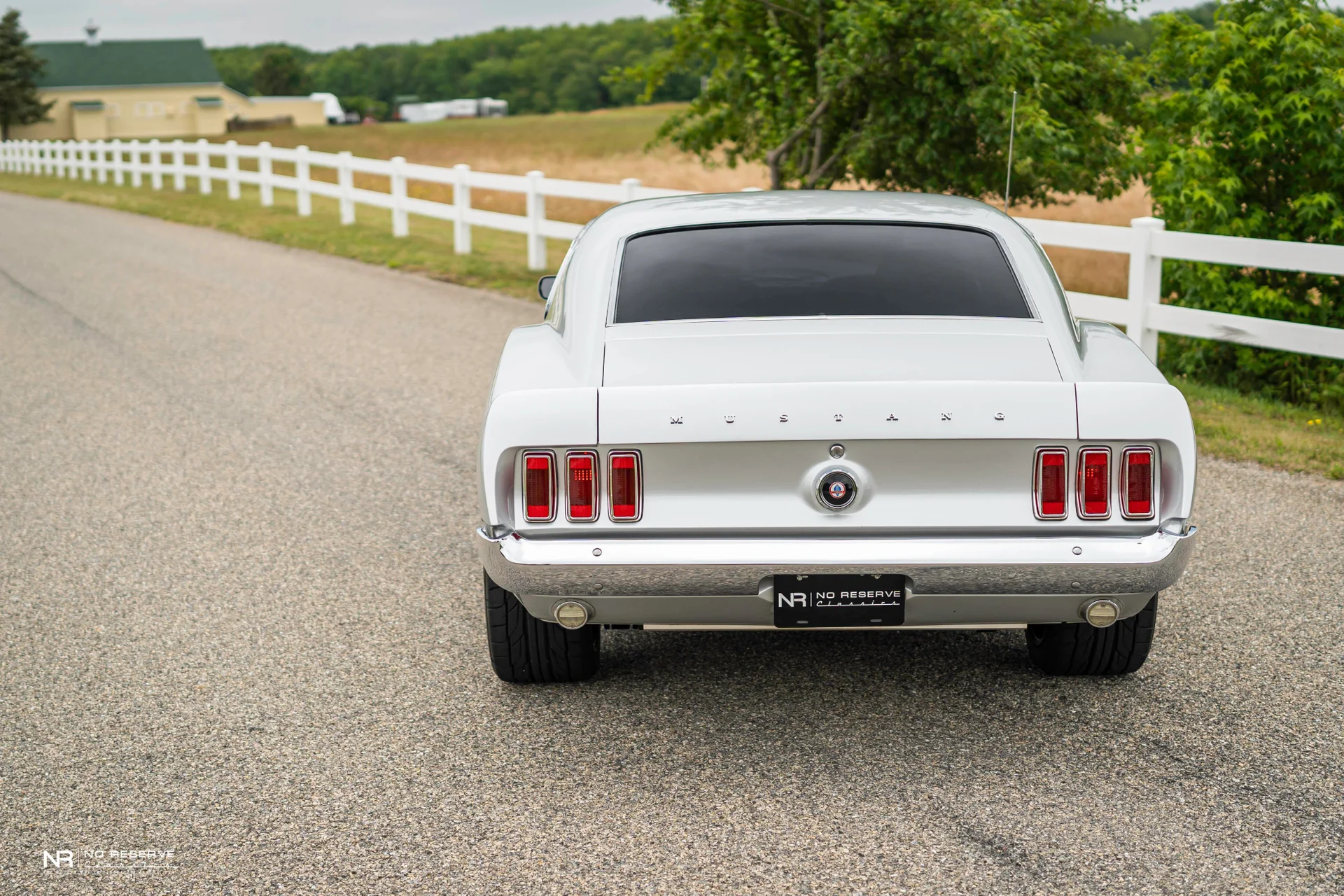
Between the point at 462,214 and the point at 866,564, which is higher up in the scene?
the point at 462,214

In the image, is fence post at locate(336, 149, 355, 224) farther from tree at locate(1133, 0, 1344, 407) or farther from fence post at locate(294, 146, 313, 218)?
tree at locate(1133, 0, 1344, 407)

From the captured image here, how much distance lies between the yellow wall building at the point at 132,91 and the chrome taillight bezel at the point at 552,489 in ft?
344

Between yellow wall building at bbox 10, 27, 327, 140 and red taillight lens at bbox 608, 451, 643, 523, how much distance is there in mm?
104957

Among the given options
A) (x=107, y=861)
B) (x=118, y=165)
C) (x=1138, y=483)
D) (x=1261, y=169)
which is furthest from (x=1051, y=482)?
(x=118, y=165)

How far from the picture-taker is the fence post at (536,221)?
1545cm

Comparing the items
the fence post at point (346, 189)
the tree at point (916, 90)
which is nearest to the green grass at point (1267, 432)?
the tree at point (916, 90)

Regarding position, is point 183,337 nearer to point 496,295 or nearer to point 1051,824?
point 496,295

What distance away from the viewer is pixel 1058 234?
974cm

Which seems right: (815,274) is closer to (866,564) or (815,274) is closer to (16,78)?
(866,564)

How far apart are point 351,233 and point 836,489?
57.3ft

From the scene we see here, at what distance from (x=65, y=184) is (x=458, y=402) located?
30436 mm

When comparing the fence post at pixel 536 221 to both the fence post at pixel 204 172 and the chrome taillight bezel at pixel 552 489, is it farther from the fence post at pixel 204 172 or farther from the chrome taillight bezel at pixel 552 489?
the fence post at pixel 204 172

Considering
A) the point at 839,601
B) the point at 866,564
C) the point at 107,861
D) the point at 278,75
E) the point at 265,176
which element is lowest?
the point at 107,861

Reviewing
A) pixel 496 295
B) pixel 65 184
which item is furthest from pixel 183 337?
pixel 65 184
